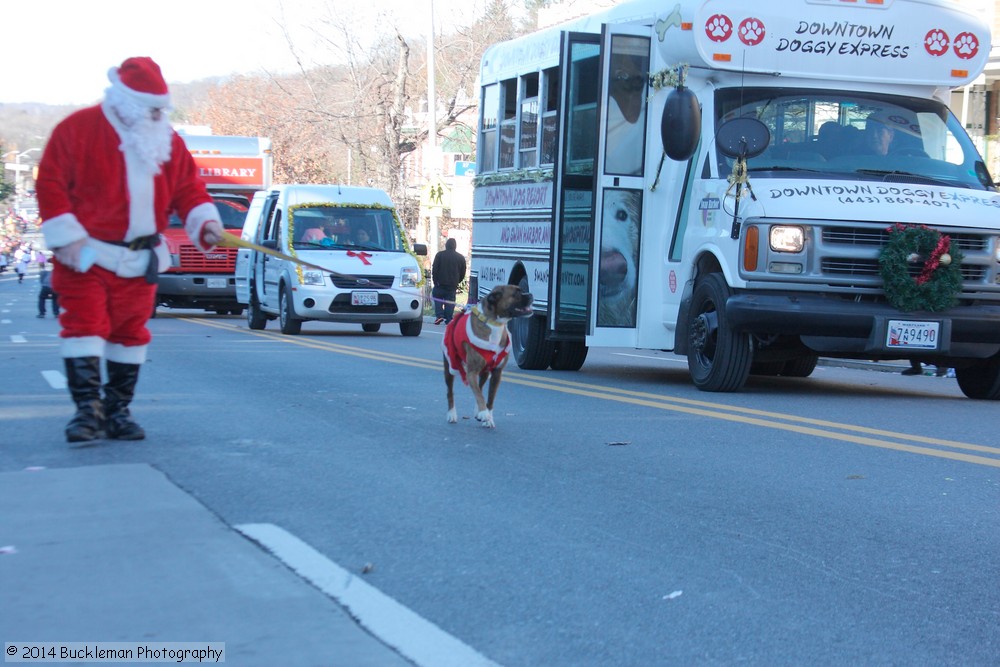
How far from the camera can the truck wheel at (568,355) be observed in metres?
13.7

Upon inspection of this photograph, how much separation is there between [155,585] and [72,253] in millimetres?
2790

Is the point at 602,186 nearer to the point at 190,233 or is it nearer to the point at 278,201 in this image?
the point at 190,233

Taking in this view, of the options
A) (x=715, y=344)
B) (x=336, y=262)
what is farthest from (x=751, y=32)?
(x=336, y=262)

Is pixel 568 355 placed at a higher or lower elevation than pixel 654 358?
higher

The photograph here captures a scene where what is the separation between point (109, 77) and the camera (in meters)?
7.04

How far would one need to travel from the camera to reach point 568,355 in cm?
1377

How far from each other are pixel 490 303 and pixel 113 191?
255 cm

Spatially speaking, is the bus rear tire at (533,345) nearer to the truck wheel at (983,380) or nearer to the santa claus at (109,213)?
the truck wheel at (983,380)

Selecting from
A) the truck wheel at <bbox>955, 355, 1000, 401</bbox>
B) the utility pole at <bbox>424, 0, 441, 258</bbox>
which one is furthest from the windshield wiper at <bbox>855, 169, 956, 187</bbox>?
the utility pole at <bbox>424, 0, 441, 258</bbox>

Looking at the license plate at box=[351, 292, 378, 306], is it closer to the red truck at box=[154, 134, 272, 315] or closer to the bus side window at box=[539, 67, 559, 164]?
the red truck at box=[154, 134, 272, 315]

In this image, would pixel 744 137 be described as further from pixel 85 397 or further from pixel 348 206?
pixel 348 206

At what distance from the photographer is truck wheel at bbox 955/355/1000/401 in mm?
11281

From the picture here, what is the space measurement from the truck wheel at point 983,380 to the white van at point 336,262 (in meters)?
9.47

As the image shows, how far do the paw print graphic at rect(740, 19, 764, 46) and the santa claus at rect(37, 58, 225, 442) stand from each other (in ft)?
18.3
